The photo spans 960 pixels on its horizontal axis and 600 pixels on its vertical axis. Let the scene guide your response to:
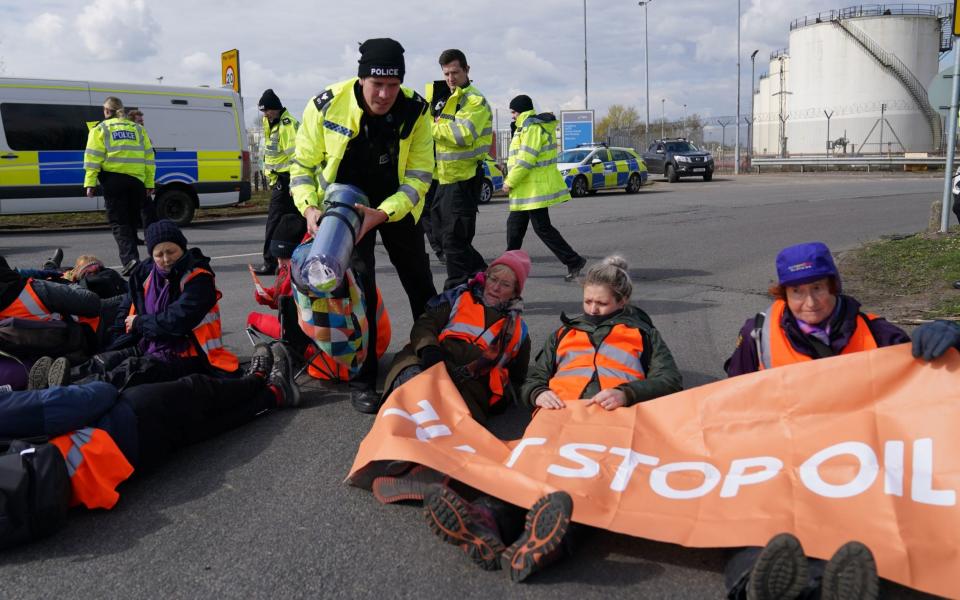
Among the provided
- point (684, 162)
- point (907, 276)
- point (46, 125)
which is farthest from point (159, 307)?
point (684, 162)

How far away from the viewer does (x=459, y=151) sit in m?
6.46

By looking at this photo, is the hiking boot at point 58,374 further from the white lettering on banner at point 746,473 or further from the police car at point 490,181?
the police car at point 490,181

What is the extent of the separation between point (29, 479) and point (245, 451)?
3.46 ft

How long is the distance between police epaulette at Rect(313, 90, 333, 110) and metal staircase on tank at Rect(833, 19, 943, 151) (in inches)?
2179

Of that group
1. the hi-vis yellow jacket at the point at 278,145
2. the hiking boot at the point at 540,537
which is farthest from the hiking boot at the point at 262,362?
the hi-vis yellow jacket at the point at 278,145

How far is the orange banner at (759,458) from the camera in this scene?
8.30 feet

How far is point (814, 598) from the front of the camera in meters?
2.26

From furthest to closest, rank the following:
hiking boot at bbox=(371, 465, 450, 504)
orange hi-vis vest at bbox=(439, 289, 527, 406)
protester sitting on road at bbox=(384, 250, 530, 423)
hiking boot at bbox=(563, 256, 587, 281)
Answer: hiking boot at bbox=(563, 256, 587, 281) < orange hi-vis vest at bbox=(439, 289, 527, 406) < protester sitting on road at bbox=(384, 250, 530, 423) < hiking boot at bbox=(371, 465, 450, 504)

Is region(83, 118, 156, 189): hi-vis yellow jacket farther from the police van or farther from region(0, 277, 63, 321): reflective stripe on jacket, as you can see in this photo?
region(0, 277, 63, 321): reflective stripe on jacket

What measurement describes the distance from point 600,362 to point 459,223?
283cm

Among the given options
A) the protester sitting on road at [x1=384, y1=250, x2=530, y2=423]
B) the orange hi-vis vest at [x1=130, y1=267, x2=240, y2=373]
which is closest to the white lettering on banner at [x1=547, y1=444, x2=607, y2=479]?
the protester sitting on road at [x1=384, y1=250, x2=530, y2=423]

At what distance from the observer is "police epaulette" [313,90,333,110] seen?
14.1ft

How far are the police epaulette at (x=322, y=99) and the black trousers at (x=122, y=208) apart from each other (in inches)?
213

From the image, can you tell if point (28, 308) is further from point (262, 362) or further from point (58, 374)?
point (262, 362)
